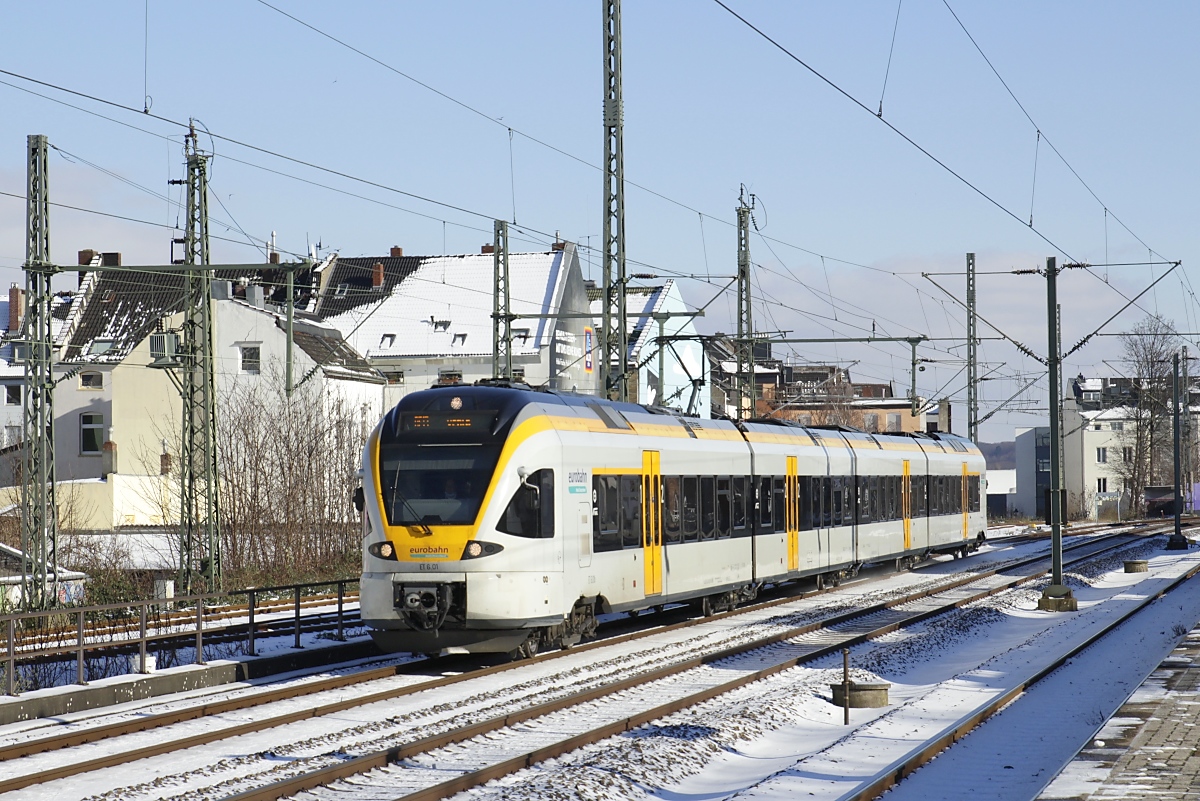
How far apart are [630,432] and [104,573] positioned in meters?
12.2

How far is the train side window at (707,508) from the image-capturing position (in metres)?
21.7

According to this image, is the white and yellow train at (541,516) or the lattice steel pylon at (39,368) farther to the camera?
the lattice steel pylon at (39,368)

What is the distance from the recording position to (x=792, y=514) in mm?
26078

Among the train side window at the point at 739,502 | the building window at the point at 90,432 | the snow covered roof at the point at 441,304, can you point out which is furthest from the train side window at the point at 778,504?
the building window at the point at 90,432

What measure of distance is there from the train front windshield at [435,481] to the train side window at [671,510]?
4377 millimetres

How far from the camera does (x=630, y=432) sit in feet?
63.8

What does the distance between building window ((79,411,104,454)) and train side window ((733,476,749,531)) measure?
4313 centimetres

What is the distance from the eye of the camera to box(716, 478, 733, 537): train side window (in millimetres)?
22312

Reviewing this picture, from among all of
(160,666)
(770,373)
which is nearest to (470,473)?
(160,666)

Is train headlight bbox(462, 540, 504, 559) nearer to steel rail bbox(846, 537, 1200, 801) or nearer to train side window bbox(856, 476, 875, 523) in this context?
steel rail bbox(846, 537, 1200, 801)

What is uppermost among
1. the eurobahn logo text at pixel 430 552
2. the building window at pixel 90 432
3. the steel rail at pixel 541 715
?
the building window at pixel 90 432

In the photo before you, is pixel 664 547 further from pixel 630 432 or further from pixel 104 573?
pixel 104 573

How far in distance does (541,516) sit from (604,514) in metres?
1.76

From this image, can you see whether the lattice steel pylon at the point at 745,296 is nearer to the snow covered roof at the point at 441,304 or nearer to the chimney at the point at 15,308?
the snow covered roof at the point at 441,304
